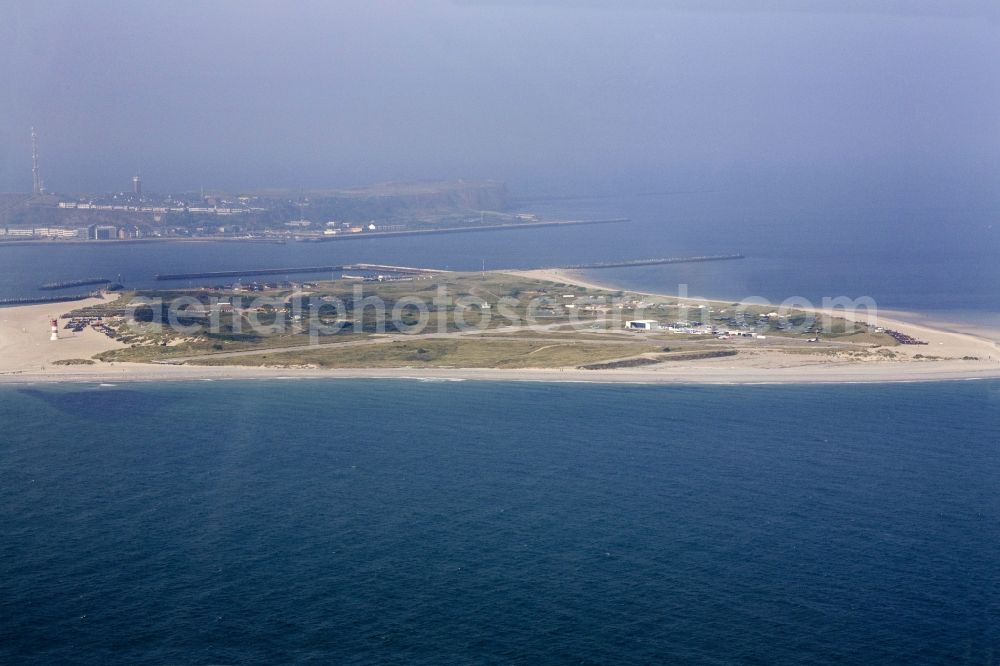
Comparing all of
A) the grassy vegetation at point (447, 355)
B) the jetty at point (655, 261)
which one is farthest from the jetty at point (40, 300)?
the jetty at point (655, 261)

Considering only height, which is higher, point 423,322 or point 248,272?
point 248,272

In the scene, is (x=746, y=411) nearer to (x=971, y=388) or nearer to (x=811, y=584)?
(x=971, y=388)

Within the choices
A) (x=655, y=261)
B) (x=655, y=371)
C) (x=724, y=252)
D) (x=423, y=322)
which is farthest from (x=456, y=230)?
(x=655, y=371)

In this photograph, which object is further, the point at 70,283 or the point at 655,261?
the point at 655,261

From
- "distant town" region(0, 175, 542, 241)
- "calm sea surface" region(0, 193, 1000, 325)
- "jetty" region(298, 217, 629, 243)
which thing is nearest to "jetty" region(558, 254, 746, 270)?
"calm sea surface" region(0, 193, 1000, 325)

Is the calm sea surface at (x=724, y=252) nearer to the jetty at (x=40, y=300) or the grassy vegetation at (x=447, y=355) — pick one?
the jetty at (x=40, y=300)

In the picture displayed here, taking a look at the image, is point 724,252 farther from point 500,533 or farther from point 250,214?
point 500,533

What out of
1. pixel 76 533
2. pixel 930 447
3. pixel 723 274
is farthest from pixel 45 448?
pixel 723 274

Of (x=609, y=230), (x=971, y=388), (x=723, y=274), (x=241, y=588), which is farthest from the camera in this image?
(x=609, y=230)
